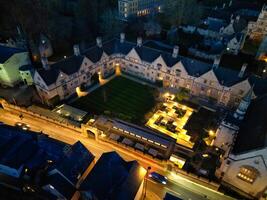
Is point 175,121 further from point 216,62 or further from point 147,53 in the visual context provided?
point 147,53

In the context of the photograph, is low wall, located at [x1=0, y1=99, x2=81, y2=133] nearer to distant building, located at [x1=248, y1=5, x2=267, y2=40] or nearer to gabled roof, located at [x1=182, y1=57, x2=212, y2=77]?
gabled roof, located at [x1=182, y1=57, x2=212, y2=77]

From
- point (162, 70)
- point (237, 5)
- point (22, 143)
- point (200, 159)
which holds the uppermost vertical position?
point (237, 5)

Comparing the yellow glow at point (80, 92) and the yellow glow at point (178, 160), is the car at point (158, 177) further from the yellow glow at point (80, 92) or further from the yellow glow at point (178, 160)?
the yellow glow at point (80, 92)

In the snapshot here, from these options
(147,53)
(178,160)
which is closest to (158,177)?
(178,160)

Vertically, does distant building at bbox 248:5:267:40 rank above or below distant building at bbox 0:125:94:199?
above

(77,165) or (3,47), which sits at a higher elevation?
(3,47)

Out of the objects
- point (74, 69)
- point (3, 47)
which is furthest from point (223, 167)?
point (3, 47)

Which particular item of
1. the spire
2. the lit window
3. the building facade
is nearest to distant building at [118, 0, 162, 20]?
the building facade

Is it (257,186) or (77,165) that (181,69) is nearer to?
(257,186)

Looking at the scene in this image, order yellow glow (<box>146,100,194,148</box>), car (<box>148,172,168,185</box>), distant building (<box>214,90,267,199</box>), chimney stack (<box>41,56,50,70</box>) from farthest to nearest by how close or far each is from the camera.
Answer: chimney stack (<box>41,56,50,70</box>), yellow glow (<box>146,100,194,148</box>), car (<box>148,172,168,185</box>), distant building (<box>214,90,267,199</box>)
